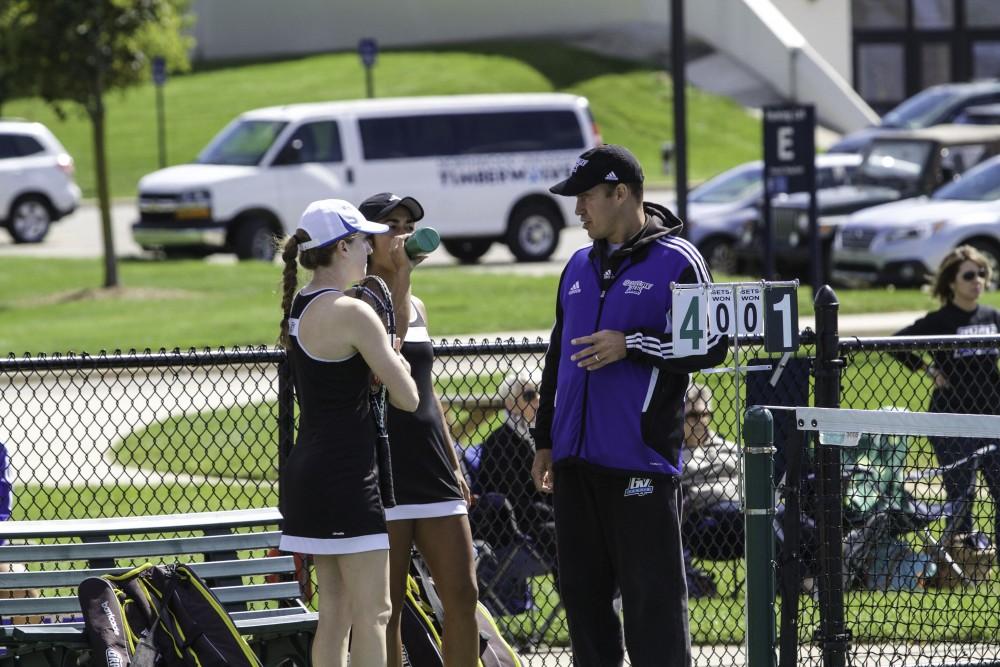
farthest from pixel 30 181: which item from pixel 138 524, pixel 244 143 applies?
pixel 138 524

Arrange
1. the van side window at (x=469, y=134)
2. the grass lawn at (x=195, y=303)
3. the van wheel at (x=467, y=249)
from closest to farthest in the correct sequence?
1. the grass lawn at (x=195, y=303)
2. the van side window at (x=469, y=134)
3. the van wheel at (x=467, y=249)

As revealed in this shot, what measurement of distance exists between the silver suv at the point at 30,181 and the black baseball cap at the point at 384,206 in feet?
70.3

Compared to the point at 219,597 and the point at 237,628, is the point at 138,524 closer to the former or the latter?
the point at 219,597

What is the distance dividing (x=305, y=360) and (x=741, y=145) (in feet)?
125

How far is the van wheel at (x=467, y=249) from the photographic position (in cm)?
2356

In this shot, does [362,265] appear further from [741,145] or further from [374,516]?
[741,145]

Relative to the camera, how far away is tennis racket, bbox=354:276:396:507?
16.2 feet

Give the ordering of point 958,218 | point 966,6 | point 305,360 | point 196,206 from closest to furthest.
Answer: point 305,360 < point 958,218 < point 196,206 < point 966,6

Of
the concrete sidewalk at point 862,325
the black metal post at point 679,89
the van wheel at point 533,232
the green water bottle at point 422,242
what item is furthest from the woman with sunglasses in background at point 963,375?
the van wheel at point 533,232

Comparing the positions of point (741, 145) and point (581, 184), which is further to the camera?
point (741, 145)

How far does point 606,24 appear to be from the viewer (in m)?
52.0

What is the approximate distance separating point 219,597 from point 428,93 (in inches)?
1514

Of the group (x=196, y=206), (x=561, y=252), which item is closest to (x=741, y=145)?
→ (x=561, y=252)

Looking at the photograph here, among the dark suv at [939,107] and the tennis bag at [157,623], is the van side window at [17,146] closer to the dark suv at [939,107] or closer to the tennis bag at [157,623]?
the dark suv at [939,107]
